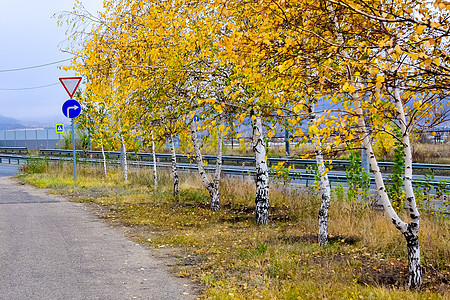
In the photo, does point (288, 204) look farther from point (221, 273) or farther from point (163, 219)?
point (221, 273)

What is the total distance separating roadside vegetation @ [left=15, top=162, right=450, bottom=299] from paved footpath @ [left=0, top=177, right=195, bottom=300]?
0.50 m

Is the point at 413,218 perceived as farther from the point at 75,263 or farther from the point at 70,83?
the point at 70,83

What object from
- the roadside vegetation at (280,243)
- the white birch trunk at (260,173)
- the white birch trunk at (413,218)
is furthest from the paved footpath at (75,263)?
the white birch trunk at (260,173)

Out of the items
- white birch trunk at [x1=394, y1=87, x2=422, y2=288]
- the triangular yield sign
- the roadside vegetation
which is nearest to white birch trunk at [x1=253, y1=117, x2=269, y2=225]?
the roadside vegetation

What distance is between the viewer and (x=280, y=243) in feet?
28.2

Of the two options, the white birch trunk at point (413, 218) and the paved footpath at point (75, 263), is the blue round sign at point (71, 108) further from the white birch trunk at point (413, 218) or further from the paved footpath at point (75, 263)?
the white birch trunk at point (413, 218)

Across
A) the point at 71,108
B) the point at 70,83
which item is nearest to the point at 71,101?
the point at 71,108

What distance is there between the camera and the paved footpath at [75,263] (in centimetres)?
602

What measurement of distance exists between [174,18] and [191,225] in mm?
4640

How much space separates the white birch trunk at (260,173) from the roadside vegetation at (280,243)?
341 millimetres

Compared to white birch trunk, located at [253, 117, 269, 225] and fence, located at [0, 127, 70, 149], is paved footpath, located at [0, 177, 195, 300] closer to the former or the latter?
white birch trunk, located at [253, 117, 269, 225]

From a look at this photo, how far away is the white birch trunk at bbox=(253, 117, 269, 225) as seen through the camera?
34.9 ft

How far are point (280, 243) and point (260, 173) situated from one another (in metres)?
2.40

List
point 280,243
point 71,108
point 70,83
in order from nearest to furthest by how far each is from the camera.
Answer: point 280,243, point 70,83, point 71,108
